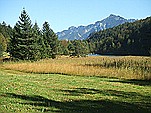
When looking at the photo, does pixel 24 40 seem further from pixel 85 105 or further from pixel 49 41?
pixel 85 105

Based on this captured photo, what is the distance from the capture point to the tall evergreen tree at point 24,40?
4928cm

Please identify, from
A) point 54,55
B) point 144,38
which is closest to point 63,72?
point 54,55

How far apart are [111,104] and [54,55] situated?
57.0m

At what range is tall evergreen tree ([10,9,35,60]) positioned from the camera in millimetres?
49281

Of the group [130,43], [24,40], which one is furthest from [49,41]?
[130,43]

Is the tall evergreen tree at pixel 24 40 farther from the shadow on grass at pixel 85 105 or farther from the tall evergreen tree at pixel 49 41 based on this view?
the shadow on grass at pixel 85 105

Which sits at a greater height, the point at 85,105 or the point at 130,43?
the point at 130,43

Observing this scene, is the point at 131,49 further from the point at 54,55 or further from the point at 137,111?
the point at 137,111

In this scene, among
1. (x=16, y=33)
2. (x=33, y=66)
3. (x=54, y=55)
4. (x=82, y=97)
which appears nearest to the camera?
(x=82, y=97)

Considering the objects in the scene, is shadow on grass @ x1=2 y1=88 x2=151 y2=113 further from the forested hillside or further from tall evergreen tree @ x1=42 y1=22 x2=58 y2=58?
the forested hillside

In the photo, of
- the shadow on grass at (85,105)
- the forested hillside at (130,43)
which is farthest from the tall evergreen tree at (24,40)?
the forested hillside at (130,43)

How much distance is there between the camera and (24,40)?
4941 centimetres

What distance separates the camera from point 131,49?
14650cm

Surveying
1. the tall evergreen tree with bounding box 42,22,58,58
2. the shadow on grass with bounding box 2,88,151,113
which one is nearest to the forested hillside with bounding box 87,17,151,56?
the tall evergreen tree with bounding box 42,22,58,58
